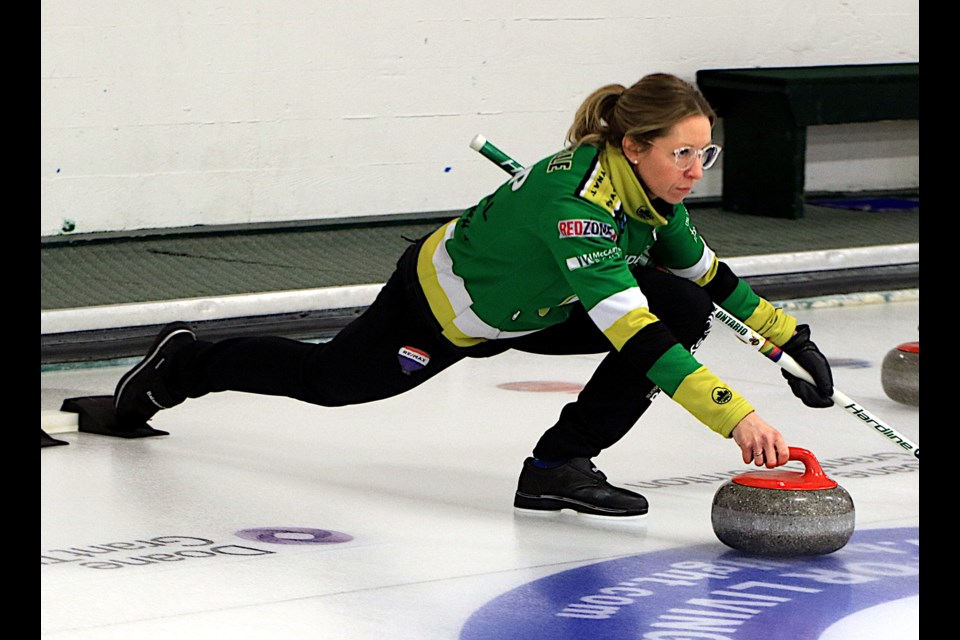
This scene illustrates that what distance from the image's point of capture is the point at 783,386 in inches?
171

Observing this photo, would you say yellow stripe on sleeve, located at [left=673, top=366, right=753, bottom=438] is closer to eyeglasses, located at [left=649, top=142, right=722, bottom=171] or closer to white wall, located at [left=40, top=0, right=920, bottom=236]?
eyeglasses, located at [left=649, top=142, right=722, bottom=171]

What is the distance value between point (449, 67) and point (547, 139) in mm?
540

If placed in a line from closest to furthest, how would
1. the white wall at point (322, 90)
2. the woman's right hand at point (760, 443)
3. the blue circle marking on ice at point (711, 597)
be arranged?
the blue circle marking on ice at point (711, 597) → the woman's right hand at point (760, 443) → the white wall at point (322, 90)

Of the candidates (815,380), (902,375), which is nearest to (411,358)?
(815,380)

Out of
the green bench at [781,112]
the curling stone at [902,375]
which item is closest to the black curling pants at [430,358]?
the curling stone at [902,375]

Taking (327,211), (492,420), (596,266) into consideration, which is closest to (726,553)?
(596,266)

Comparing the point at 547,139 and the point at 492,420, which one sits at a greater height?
the point at 547,139

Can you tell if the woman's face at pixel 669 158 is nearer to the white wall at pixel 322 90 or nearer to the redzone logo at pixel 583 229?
the redzone logo at pixel 583 229

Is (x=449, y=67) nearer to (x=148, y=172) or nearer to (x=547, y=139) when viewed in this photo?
(x=547, y=139)

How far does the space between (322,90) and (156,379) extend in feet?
10.6

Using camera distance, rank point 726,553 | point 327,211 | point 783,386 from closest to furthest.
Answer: point 726,553 < point 783,386 < point 327,211

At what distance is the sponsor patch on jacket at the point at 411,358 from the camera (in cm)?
305

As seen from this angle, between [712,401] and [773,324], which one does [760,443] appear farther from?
[773,324]

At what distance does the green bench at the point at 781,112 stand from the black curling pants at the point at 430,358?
4206mm
